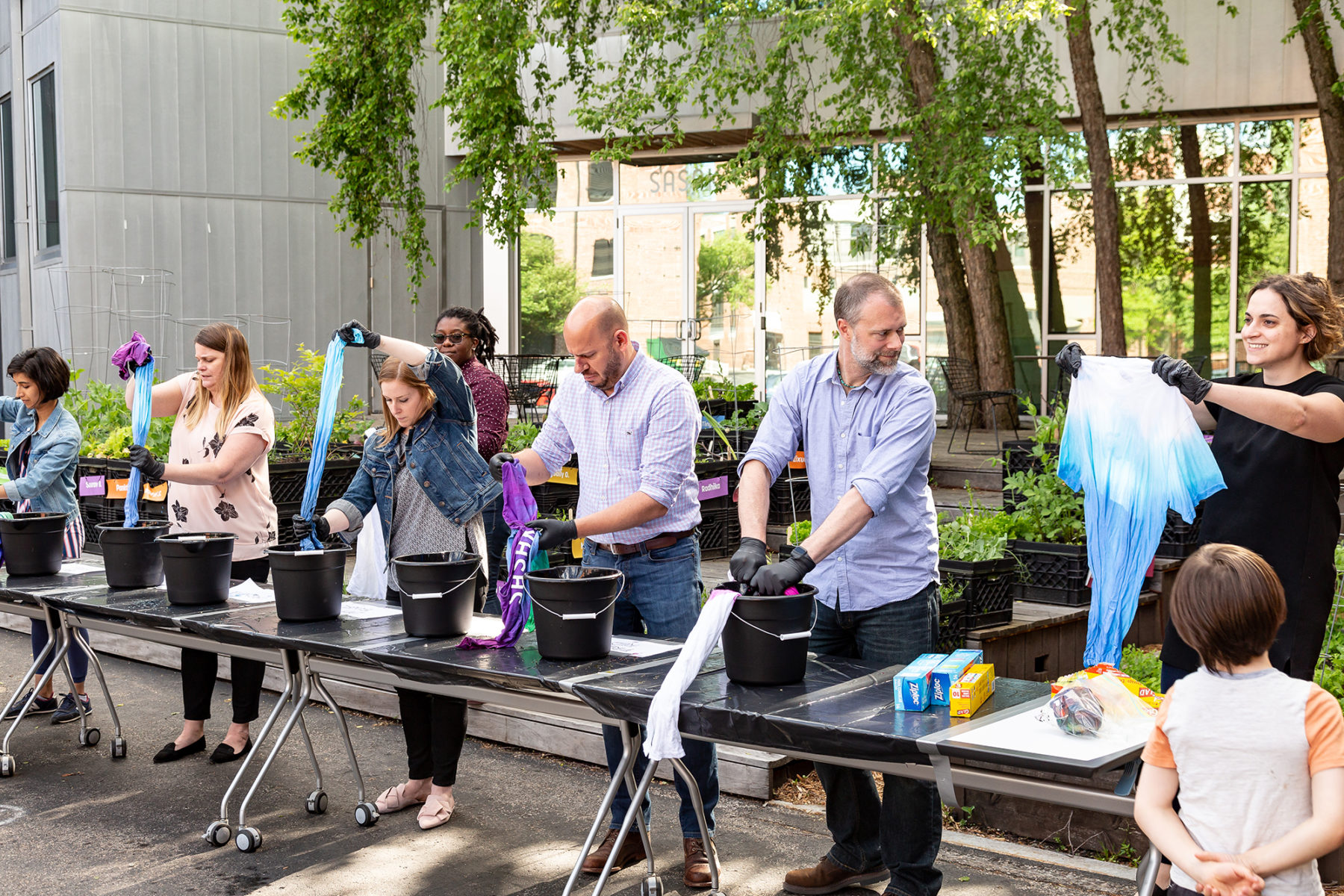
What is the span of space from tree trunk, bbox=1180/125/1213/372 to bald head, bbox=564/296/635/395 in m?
11.1

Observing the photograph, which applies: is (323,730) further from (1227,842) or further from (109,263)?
(109,263)

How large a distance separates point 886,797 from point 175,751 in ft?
9.96

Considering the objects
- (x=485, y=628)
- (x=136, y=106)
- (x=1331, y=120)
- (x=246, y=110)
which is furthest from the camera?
(x=246, y=110)

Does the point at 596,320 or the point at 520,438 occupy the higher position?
the point at 596,320

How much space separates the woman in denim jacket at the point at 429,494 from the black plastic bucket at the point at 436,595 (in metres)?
0.58

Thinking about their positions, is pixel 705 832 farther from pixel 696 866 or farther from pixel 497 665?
pixel 497 665

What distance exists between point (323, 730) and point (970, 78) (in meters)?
7.80

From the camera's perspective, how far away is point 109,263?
1479 cm

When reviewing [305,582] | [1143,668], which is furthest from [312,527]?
[1143,668]

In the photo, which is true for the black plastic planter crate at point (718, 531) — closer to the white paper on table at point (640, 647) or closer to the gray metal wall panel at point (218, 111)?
the white paper on table at point (640, 647)

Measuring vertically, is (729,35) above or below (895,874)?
above

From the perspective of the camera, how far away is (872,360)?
10.7ft

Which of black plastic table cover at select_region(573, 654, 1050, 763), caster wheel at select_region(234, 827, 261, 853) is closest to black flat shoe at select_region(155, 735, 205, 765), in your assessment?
caster wheel at select_region(234, 827, 261, 853)

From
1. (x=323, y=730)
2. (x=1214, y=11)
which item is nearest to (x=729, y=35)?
(x=1214, y=11)
